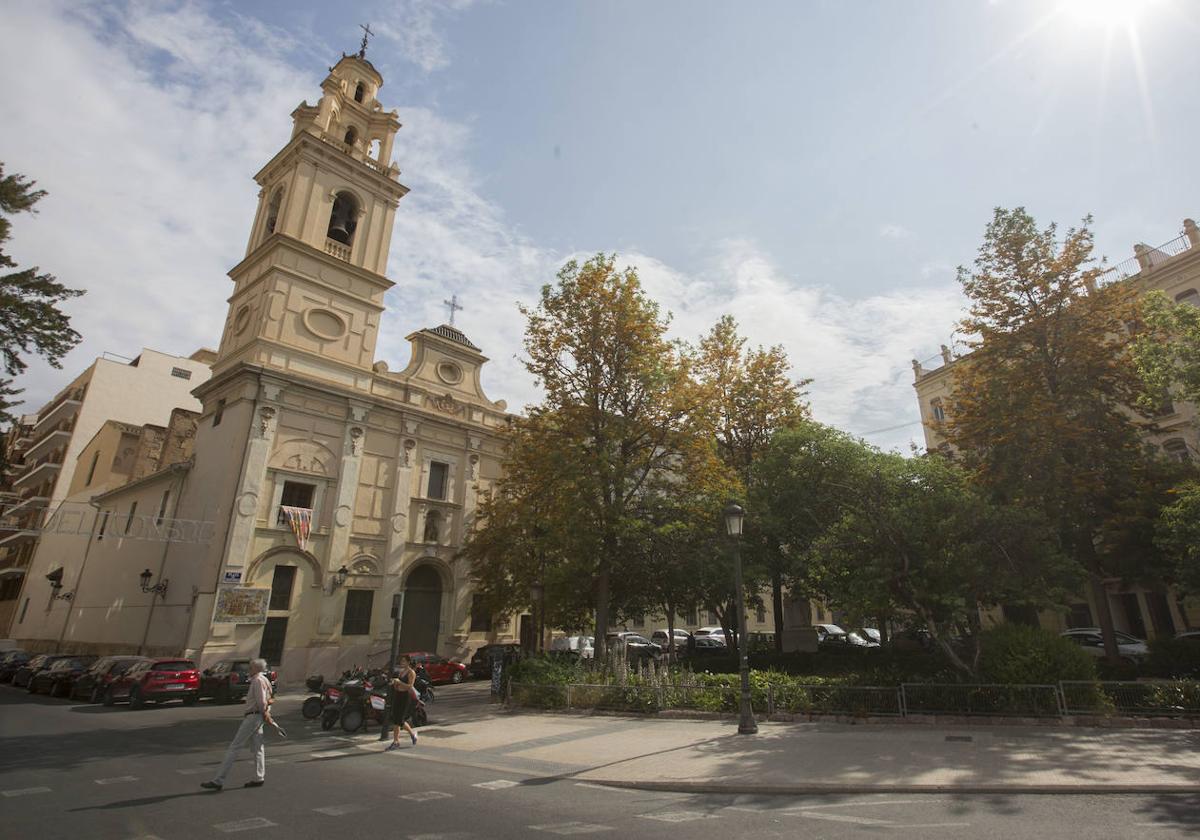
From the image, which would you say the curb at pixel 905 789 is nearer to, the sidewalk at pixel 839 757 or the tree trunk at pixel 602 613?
the sidewalk at pixel 839 757

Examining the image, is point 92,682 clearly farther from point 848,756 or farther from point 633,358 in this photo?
point 848,756

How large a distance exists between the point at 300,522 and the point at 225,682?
25.5 feet

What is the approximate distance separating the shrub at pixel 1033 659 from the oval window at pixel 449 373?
28.5 metres

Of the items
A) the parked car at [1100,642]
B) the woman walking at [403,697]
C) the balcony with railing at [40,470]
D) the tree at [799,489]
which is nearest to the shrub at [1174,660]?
the parked car at [1100,642]

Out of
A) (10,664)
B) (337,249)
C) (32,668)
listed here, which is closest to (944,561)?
(337,249)

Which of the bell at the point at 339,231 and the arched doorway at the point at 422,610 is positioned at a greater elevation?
the bell at the point at 339,231

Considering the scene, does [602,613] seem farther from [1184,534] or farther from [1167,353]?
[1167,353]

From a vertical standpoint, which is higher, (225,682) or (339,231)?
(339,231)

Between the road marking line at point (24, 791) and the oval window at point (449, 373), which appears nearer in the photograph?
the road marking line at point (24, 791)

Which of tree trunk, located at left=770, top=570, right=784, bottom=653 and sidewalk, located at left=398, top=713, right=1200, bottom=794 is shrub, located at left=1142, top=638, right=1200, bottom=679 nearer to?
sidewalk, located at left=398, top=713, right=1200, bottom=794

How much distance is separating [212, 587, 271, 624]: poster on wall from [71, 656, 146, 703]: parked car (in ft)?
11.2

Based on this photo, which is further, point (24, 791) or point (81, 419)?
point (81, 419)

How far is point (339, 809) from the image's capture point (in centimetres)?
758

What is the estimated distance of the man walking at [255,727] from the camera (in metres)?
8.42
